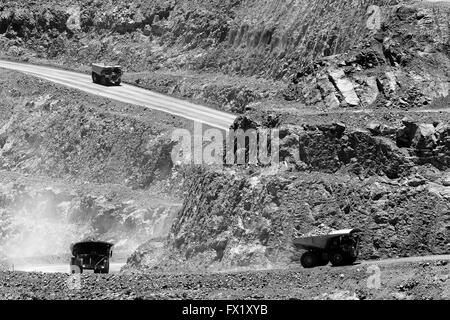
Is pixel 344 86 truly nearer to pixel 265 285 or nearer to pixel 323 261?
pixel 323 261

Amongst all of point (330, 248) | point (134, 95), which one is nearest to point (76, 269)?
point (330, 248)

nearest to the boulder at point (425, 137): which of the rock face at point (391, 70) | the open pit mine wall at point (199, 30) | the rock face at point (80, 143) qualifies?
the rock face at point (391, 70)

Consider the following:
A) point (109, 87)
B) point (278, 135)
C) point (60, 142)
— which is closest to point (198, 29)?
point (109, 87)

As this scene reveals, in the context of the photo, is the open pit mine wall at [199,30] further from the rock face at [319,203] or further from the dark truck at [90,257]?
the dark truck at [90,257]

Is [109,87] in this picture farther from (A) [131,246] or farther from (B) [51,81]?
(A) [131,246]

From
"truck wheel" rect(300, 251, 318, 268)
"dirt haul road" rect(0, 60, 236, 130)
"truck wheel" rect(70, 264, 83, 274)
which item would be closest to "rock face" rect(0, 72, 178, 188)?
"dirt haul road" rect(0, 60, 236, 130)
